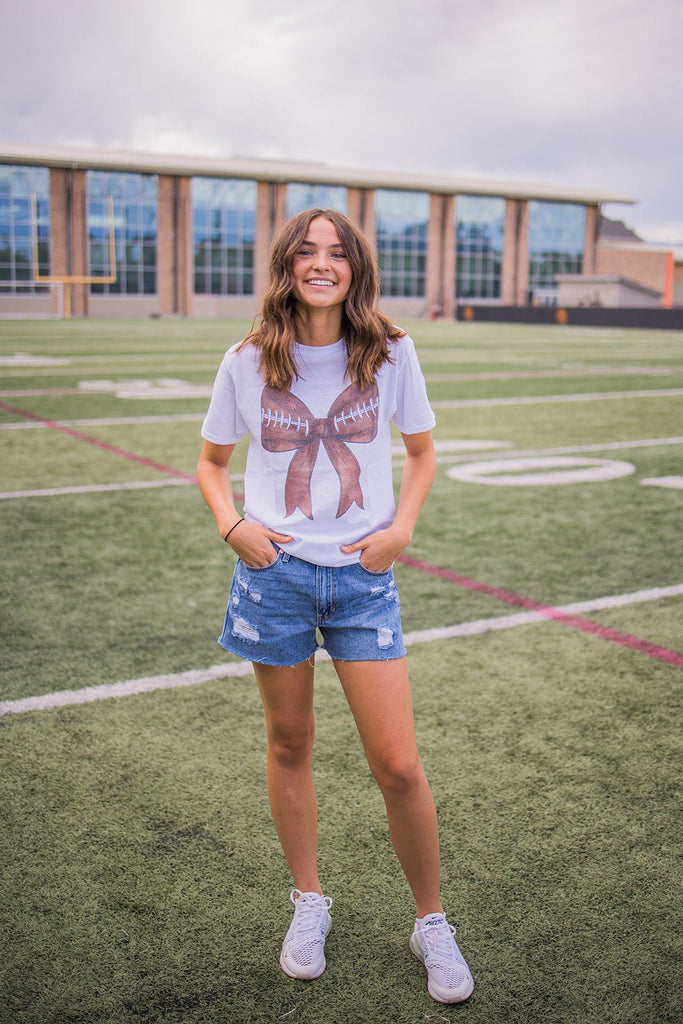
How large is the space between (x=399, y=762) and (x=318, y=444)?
762mm

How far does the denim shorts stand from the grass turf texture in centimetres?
76

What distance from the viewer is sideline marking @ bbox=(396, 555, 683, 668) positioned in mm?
4438

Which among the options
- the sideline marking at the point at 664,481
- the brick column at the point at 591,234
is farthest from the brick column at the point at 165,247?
the sideline marking at the point at 664,481

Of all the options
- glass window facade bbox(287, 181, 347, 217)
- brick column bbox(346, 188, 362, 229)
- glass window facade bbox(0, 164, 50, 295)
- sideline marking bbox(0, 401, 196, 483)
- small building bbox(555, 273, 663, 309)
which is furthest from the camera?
brick column bbox(346, 188, 362, 229)

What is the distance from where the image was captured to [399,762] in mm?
2359

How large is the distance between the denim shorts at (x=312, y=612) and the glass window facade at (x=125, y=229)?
58074mm

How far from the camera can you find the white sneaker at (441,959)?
2.31 meters

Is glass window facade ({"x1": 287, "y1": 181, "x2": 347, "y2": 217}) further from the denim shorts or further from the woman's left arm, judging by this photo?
the denim shorts

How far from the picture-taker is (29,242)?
55844 mm

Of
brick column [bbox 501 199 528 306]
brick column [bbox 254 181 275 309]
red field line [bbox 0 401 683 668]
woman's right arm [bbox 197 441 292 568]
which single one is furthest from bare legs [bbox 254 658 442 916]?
brick column [bbox 501 199 528 306]

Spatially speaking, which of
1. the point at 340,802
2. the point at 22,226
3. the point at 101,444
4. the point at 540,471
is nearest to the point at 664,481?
the point at 540,471

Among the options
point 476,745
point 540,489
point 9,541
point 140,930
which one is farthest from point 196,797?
point 540,489

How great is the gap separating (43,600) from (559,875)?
10.4ft

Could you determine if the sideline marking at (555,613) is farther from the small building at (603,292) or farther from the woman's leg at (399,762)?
the small building at (603,292)
